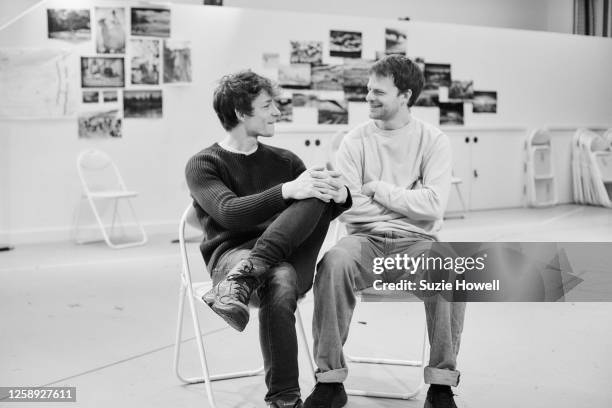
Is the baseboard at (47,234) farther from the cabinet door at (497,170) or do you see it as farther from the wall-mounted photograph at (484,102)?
the wall-mounted photograph at (484,102)

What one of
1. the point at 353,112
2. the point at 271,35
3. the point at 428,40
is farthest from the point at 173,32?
the point at 428,40

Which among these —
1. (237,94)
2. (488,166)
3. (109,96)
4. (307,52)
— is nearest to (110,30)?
(109,96)

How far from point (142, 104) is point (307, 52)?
1701 millimetres

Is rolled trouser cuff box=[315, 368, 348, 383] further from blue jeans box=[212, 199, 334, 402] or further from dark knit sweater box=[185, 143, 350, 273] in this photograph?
dark knit sweater box=[185, 143, 350, 273]

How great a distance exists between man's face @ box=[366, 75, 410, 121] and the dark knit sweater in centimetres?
38

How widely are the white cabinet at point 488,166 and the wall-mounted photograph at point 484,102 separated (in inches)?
8.6

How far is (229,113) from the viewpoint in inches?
115

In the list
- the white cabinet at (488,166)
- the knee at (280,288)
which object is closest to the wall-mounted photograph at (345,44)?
the white cabinet at (488,166)

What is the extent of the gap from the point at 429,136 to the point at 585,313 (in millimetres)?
1623

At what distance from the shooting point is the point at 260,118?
291cm

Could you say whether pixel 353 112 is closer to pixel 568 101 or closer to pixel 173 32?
pixel 173 32

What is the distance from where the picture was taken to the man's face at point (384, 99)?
10.1 ft

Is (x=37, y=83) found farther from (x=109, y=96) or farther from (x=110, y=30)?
(x=110, y=30)

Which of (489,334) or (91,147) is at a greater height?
(91,147)
